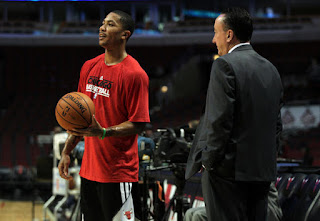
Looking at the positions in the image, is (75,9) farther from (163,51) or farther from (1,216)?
(1,216)

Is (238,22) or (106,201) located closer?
(238,22)

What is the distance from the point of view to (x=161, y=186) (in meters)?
4.06

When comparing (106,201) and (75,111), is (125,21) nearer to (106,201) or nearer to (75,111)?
(75,111)

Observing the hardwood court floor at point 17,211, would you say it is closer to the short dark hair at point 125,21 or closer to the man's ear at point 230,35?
the short dark hair at point 125,21

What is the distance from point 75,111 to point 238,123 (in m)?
0.84

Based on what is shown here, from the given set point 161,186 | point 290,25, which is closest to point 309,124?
point 290,25

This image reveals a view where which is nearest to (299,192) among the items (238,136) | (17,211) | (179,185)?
(179,185)

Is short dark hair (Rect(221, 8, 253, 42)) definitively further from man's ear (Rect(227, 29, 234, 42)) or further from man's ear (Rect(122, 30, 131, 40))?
man's ear (Rect(122, 30, 131, 40))

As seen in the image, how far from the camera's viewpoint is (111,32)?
2.51m

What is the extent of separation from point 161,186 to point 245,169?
2.07 meters

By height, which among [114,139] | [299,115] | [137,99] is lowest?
[299,115]

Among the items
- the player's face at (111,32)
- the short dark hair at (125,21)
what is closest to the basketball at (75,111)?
the player's face at (111,32)

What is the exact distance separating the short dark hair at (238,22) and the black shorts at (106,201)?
1.03 m

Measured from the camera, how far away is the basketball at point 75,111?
7.29ft
